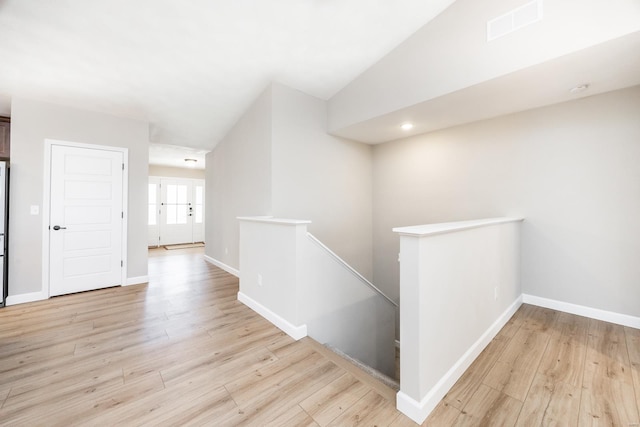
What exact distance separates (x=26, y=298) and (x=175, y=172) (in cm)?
564

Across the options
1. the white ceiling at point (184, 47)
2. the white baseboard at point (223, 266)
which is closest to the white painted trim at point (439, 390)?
the white ceiling at point (184, 47)

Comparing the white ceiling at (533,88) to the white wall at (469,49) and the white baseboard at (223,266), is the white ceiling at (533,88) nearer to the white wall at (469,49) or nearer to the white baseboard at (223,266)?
the white wall at (469,49)

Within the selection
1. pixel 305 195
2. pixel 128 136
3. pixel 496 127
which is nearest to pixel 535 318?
pixel 496 127

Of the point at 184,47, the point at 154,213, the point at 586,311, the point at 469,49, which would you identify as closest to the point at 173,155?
the point at 154,213

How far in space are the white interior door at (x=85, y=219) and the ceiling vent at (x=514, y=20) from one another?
4.99m

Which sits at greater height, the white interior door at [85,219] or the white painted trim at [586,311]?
the white interior door at [85,219]

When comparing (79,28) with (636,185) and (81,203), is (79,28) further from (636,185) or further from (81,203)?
(636,185)

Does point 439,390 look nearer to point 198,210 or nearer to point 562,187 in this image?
point 562,187

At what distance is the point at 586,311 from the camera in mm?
2955

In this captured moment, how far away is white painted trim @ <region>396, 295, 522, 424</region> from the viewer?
1.57 m

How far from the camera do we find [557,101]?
2998 millimetres

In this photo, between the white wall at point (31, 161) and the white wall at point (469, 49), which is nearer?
the white wall at point (469, 49)

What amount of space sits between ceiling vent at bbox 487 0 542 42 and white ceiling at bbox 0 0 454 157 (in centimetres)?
63

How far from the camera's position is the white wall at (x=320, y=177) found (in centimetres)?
372
